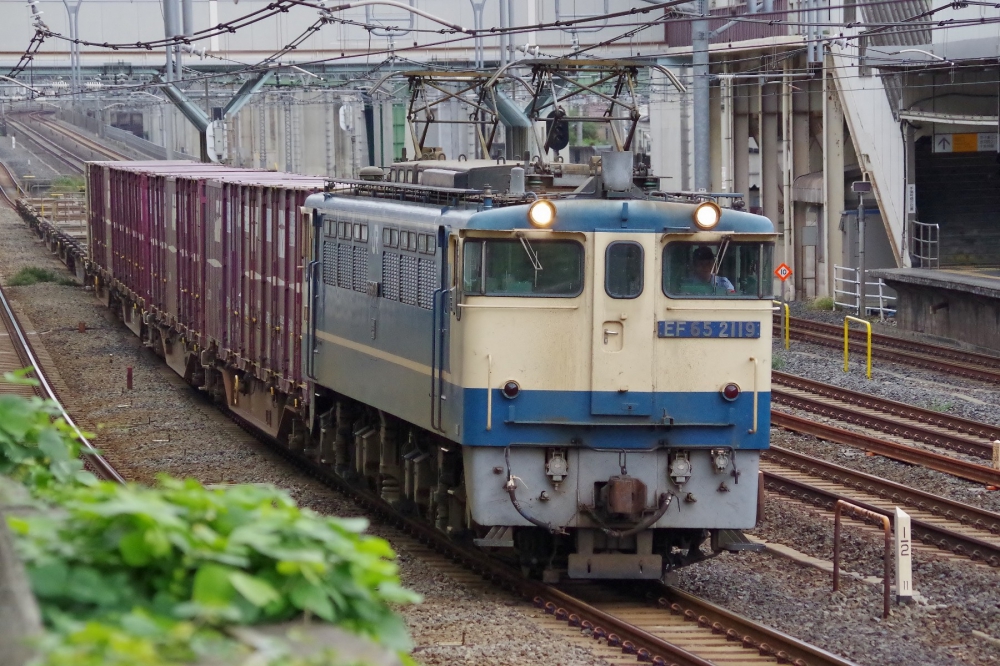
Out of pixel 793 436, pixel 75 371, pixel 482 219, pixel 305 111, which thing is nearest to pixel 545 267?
pixel 482 219

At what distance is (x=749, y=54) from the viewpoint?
36.2m

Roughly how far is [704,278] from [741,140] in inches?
1137

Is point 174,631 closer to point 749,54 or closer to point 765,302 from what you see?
point 765,302

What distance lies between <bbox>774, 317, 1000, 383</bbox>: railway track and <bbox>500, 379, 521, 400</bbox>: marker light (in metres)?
13.3

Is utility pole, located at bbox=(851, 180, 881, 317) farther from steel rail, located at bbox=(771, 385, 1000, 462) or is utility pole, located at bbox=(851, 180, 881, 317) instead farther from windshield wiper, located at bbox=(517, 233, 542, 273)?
windshield wiper, located at bbox=(517, 233, 542, 273)

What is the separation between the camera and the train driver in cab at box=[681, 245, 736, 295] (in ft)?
34.6

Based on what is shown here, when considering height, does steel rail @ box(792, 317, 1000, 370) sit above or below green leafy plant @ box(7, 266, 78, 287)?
below

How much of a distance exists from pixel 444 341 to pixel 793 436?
839cm

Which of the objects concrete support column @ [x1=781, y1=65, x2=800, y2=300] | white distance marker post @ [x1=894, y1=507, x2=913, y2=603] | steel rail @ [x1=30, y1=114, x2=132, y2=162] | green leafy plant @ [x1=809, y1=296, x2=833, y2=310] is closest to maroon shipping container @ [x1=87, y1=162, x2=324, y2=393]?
white distance marker post @ [x1=894, y1=507, x2=913, y2=603]

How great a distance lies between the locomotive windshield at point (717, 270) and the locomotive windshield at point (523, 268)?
66cm

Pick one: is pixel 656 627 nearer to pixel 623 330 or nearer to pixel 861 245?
pixel 623 330

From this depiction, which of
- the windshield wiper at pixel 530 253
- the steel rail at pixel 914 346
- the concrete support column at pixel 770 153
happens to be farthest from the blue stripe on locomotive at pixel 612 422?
the concrete support column at pixel 770 153

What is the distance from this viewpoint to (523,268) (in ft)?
34.1

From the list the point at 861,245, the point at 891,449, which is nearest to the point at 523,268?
the point at 891,449
